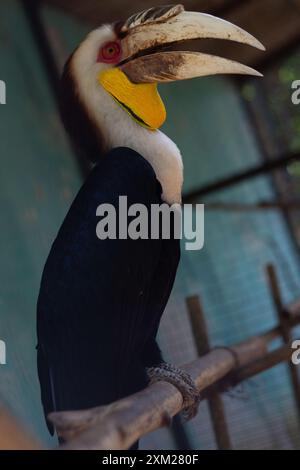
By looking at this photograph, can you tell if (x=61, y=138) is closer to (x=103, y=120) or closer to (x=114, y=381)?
(x=103, y=120)

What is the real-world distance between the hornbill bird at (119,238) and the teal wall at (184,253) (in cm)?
6

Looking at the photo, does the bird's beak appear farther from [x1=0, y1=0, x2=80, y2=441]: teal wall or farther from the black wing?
[x1=0, y1=0, x2=80, y2=441]: teal wall

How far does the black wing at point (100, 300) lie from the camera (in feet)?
3.59

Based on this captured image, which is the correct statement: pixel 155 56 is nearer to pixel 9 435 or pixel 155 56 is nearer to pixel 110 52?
pixel 110 52

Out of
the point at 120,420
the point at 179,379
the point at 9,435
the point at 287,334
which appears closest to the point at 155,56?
the point at 179,379

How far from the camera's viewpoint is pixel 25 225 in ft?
4.45

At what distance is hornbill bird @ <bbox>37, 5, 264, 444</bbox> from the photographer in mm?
1103

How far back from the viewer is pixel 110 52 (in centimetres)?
125

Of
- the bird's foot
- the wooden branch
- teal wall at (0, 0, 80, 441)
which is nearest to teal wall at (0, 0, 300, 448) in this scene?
teal wall at (0, 0, 80, 441)

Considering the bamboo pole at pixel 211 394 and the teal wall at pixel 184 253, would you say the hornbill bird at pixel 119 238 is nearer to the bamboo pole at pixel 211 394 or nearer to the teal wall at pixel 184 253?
the teal wall at pixel 184 253

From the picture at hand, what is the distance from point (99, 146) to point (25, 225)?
229 millimetres

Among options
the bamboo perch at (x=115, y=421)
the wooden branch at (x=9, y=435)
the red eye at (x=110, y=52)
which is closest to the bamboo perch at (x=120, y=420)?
the bamboo perch at (x=115, y=421)
